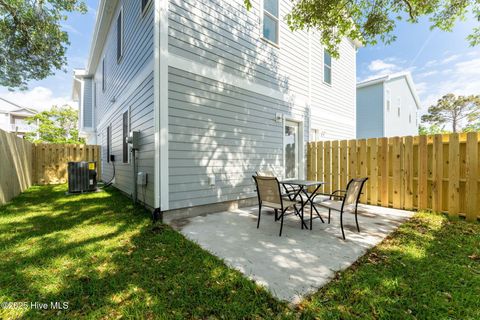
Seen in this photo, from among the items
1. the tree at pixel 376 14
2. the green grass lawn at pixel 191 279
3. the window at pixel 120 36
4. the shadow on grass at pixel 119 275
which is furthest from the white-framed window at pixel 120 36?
the green grass lawn at pixel 191 279

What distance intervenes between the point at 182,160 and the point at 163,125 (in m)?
0.79

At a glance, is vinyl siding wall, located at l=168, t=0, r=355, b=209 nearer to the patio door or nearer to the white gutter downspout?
the white gutter downspout

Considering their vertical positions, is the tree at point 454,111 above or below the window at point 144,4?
above

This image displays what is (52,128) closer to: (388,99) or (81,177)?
(81,177)

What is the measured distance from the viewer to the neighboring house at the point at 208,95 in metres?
4.18

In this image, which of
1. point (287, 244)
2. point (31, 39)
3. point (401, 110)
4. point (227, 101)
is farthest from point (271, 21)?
point (401, 110)

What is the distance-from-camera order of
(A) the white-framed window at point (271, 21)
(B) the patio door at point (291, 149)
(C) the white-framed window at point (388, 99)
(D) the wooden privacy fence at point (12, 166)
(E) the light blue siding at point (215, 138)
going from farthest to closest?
(C) the white-framed window at point (388, 99)
(B) the patio door at point (291, 149)
(A) the white-framed window at point (271, 21)
(D) the wooden privacy fence at point (12, 166)
(E) the light blue siding at point (215, 138)

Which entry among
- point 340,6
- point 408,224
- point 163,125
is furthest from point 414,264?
point 340,6

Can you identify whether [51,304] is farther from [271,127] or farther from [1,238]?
[271,127]

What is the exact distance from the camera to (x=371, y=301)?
6.10ft

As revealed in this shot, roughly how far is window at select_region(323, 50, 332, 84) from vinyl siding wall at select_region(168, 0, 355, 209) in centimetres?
143

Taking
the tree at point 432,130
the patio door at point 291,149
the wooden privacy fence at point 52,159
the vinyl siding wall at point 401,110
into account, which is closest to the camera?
the patio door at point 291,149

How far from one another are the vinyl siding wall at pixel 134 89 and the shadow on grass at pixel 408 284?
3.55 meters

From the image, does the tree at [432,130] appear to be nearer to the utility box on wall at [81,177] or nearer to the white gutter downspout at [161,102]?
the white gutter downspout at [161,102]
